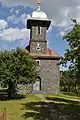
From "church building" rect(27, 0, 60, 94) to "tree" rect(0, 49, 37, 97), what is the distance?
10.7 metres

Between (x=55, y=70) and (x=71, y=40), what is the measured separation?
2476cm

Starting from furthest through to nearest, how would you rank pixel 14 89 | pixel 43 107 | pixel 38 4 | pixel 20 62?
pixel 38 4 < pixel 14 89 < pixel 20 62 < pixel 43 107

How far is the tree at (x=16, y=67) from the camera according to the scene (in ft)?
132

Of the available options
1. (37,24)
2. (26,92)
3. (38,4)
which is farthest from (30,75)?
(38,4)

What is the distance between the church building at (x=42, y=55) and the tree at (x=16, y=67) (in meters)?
10.7

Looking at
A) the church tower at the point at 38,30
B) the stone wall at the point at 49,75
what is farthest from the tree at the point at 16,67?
the church tower at the point at 38,30

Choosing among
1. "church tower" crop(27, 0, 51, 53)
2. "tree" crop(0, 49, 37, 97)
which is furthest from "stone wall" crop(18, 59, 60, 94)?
"tree" crop(0, 49, 37, 97)

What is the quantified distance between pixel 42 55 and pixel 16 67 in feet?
44.7

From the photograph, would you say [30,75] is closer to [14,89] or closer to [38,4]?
[14,89]

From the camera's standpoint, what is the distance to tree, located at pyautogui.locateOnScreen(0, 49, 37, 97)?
132 feet

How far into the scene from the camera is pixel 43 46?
55.0m

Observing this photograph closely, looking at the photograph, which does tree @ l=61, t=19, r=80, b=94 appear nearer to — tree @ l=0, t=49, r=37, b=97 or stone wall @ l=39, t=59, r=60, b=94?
tree @ l=0, t=49, r=37, b=97

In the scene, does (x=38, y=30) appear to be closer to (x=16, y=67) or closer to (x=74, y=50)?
(x=16, y=67)

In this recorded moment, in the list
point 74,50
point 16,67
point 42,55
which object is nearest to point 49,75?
point 42,55
